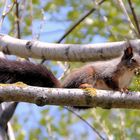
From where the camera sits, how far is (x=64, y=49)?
3.77 metres

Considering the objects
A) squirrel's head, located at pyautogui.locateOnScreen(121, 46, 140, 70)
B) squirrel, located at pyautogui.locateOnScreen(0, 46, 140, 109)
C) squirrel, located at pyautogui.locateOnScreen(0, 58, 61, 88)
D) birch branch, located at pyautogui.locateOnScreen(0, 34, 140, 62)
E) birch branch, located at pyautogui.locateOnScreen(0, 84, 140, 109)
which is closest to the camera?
birch branch, located at pyautogui.locateOnScreen(0, 84, 140, 109)

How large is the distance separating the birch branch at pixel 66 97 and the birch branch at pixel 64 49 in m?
0.81

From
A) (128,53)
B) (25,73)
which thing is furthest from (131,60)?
(25,73)

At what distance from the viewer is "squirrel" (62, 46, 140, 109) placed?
12.7 feet

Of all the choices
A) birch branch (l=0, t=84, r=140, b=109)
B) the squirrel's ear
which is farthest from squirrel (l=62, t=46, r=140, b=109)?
birch branch (l=0, t=84, r=140, b=109)

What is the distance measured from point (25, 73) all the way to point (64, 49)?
16.1 inches

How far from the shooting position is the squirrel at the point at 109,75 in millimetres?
3861

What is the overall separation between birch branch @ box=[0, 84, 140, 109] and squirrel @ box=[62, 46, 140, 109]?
94cm

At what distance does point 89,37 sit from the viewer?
690cm

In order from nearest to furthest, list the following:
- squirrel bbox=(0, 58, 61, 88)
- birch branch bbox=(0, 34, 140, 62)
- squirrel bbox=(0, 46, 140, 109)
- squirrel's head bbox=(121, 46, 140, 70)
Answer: squirrel bbox=(0, 58, 61, 88)
squirrel bbox=(0, 46, 140, 109)
birch branch bbox=(0, 34, 140, 62)
squirrel's head bbox=(121, 46, 140, 70)

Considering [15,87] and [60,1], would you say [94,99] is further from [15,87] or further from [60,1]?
[60,1]

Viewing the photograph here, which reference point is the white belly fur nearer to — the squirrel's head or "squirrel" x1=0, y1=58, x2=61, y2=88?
the squirrel's head

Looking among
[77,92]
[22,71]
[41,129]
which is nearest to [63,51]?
[22,71]

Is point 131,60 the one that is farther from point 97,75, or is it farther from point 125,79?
point 97,75
